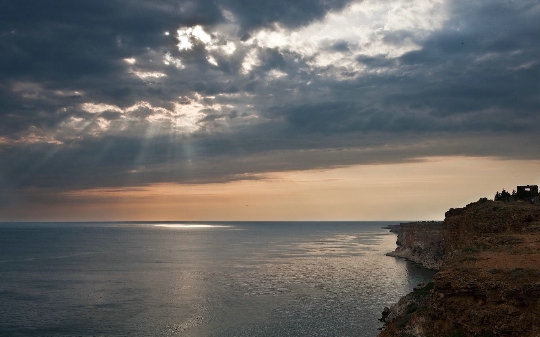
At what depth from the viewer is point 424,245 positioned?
11331 cm

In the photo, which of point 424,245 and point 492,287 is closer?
point 492,287

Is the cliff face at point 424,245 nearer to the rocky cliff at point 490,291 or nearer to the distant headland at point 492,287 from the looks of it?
the distant headland at point 492,287

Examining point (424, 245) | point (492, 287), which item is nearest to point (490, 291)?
point (492, 287)

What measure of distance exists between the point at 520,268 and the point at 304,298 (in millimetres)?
43379

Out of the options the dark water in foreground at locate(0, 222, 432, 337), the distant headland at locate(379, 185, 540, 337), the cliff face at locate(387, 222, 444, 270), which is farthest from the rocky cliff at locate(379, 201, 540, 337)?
the cliff face at locate(387, 222, 444, 270)

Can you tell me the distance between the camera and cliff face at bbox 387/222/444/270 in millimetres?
98875

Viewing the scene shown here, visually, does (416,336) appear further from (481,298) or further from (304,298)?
(304,298)

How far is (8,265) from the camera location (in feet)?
344

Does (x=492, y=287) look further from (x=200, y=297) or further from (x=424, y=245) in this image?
(x=424, y=245)

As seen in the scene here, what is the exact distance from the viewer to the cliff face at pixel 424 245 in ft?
324

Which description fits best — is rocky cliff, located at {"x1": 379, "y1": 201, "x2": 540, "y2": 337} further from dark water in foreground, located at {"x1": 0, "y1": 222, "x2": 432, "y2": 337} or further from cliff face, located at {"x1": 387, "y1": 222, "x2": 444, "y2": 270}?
cliff face, located at {"x1": 387, "y1": 222, "x2": 444, "y2": 270}

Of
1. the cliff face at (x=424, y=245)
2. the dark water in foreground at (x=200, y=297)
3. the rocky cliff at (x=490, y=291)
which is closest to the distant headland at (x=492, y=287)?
the rocky cliff at (x=490, y=291)

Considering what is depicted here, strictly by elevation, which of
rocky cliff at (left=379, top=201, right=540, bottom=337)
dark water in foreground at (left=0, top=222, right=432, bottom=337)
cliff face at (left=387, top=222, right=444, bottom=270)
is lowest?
dark water in foreground at (left=0, top=222, right=432, bottom=337)

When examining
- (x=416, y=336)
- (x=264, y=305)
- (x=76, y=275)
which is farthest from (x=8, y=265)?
(x=416, y=336)
